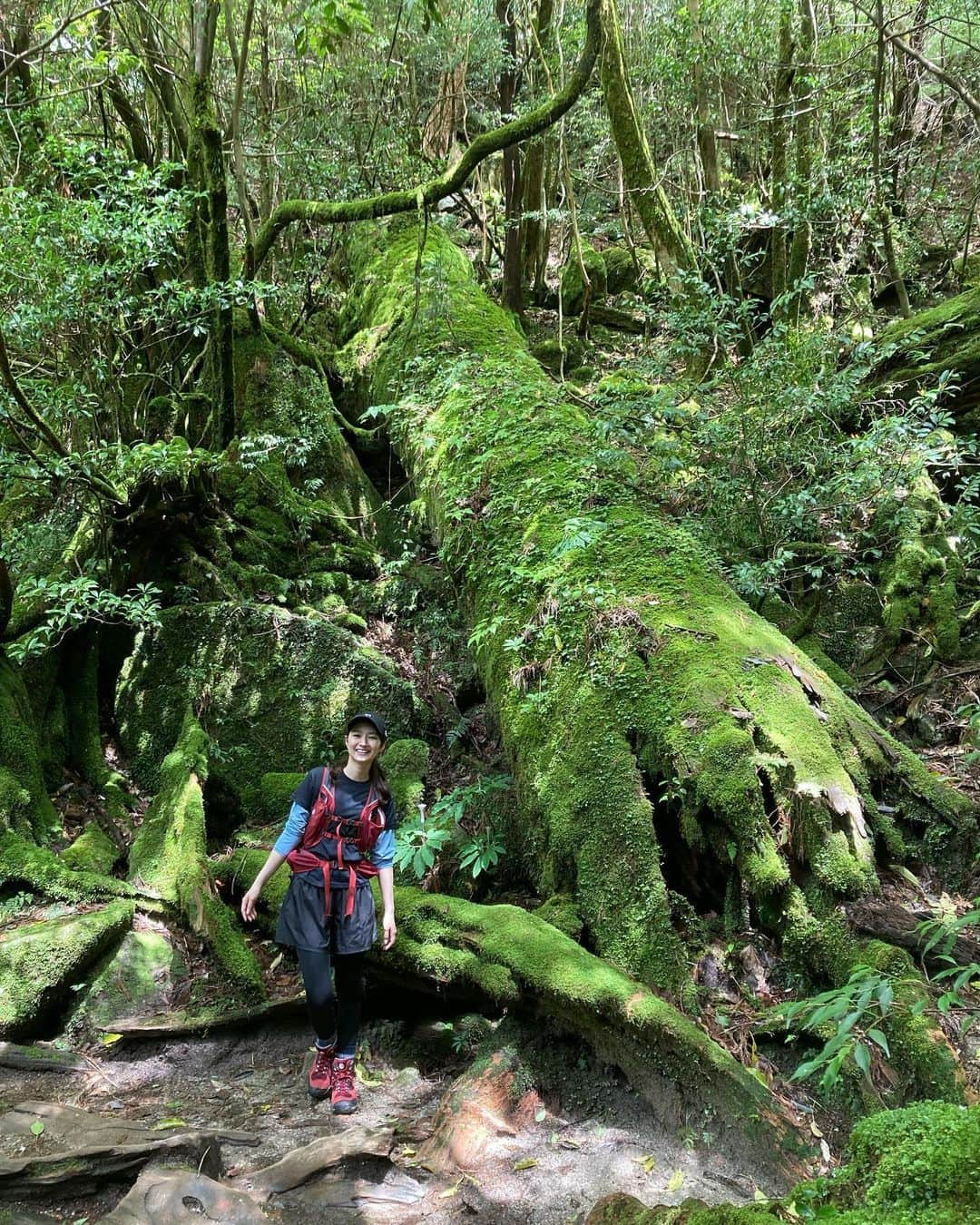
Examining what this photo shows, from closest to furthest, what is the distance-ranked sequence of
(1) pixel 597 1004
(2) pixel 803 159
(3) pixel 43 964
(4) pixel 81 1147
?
(4) pixel 81 1147
(1) pixel 597 1004
(3) pixel 43 964
(2) pixel 803 159

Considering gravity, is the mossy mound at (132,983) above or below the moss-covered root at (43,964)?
below

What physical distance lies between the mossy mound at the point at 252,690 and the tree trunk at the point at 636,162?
5.38 metres

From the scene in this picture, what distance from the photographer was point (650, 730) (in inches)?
154

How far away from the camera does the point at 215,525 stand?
24.4 ft

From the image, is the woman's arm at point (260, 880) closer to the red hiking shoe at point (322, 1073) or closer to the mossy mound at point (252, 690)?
the red hiking shoe at point (322, 1073)

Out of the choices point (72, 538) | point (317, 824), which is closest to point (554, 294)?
point (72, 538)

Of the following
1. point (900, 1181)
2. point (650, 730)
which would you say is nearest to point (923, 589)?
point (650, 730)

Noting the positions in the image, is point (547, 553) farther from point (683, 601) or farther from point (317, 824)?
point (317, 824)

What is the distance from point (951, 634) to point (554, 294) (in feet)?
34.0

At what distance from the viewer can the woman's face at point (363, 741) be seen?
3.74m

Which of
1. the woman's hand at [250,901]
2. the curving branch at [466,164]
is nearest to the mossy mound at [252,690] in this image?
the woman's hand at [250,901]

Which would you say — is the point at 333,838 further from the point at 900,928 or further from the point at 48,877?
the point at 900,928

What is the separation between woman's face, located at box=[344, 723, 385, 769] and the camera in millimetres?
3740

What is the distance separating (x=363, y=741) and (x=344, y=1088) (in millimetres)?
1537
